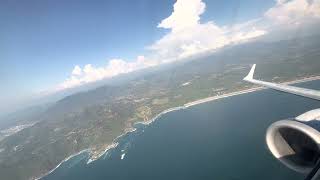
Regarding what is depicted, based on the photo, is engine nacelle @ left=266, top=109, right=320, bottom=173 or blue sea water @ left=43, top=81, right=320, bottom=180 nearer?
engine nacelle @ left=266, top=109, right=320, bottom=173

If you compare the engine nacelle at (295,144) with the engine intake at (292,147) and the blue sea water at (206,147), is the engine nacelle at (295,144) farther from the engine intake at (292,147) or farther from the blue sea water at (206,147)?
the blue sea water at (206,147)

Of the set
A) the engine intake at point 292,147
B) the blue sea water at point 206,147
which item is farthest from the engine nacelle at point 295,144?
the blue sea water at point 206,147

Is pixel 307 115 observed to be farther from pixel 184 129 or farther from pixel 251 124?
pixel 184 129

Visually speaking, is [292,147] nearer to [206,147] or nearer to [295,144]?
[295,144]

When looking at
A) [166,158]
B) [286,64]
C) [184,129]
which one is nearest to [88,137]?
[184,129]

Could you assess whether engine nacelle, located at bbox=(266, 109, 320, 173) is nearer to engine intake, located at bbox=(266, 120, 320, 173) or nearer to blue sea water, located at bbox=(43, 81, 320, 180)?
engine intake, located at bbox=(266, 120, 320, 173)

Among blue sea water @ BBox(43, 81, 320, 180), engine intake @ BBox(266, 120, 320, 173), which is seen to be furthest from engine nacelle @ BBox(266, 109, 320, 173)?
blue sea water @ BBox(43, 81, 320, 180)
